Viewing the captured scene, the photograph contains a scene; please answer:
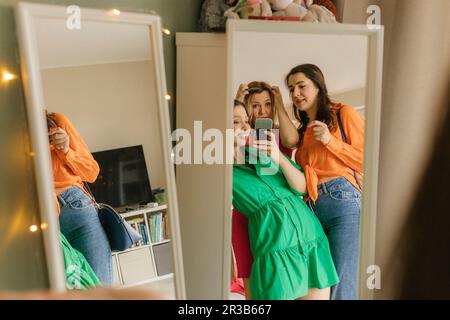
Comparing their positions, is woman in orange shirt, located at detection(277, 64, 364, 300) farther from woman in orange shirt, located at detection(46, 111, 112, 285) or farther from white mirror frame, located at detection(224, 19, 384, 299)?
woman in orange shirt, located at detection(46, 111, 112, 285)

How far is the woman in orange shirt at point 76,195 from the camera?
120cm

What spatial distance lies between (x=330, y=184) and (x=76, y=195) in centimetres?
76

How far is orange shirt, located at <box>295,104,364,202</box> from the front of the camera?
1465 mm

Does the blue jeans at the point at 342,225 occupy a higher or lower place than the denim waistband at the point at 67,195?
lower

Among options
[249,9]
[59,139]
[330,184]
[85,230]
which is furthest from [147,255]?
[249,9]

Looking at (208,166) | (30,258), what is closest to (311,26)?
(208,166)

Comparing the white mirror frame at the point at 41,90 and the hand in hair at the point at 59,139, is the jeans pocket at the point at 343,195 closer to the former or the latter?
the white mirror frame at the point at 41,90

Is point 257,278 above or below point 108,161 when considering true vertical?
below

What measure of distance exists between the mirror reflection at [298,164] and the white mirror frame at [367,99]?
0.02m

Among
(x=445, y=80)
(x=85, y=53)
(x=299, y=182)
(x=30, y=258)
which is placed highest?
(x=85, y=53)

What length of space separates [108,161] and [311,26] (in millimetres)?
704

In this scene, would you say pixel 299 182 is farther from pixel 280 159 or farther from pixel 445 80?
pixel 445 80

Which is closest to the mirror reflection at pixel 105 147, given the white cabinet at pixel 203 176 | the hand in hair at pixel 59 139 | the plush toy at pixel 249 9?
the hand in hair at pixel 59 139
